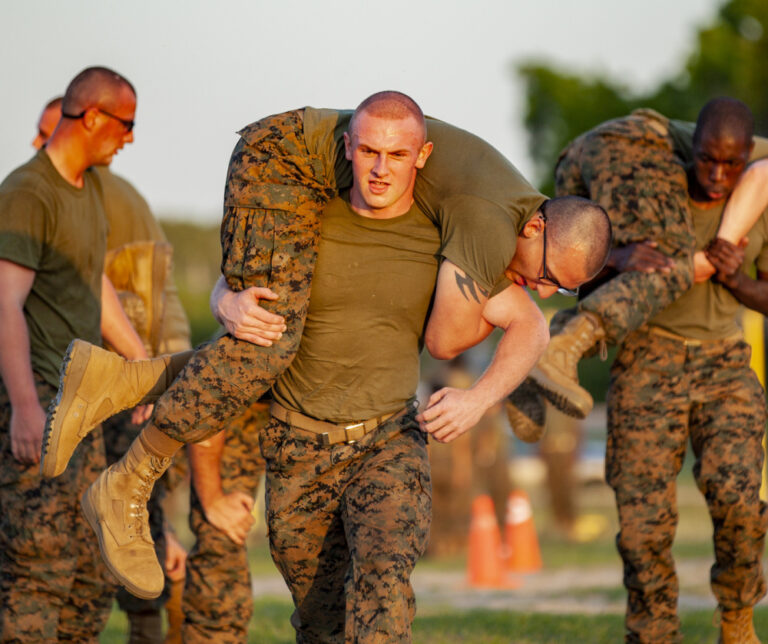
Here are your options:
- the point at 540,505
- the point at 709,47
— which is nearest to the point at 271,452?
the point at 540,505

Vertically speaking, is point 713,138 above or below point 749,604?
above

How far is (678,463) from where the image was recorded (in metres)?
7.67

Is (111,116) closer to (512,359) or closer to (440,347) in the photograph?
(440,347)

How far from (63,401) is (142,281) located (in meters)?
2.81

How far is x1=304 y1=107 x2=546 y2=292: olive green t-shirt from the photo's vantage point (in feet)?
17.7

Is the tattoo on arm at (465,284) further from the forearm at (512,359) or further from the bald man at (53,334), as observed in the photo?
the bald man at (53,334)

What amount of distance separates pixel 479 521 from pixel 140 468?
9.33 meters

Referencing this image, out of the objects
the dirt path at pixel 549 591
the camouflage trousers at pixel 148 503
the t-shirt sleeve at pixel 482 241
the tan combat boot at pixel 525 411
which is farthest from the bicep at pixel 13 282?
the dirt path at pixel 549 591

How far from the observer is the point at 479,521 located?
48.6ft

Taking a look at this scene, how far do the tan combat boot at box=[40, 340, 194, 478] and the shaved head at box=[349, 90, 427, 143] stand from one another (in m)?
1.59

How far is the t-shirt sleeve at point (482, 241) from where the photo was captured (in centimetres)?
538

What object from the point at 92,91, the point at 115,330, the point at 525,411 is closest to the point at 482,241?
the point at 525,411

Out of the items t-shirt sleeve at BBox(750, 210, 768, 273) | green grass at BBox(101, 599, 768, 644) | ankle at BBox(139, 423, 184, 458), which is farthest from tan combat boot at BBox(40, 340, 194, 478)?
t-shirt sleeve at BBox(750, 210, 768, 273)

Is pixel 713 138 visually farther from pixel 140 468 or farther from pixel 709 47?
pixel 709 47
